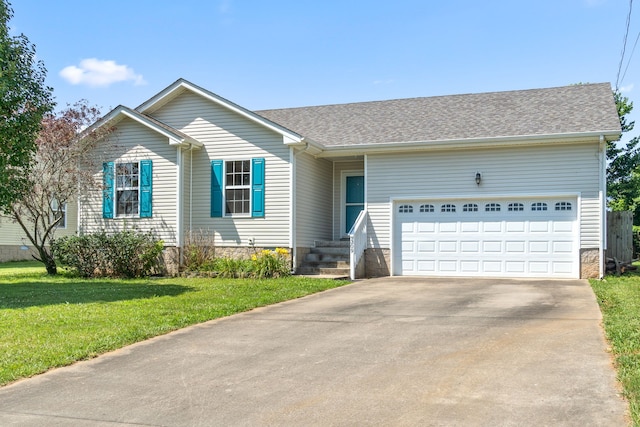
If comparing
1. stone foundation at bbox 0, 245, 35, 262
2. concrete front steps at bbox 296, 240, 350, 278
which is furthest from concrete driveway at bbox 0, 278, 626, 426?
stone foundation at bbox 0, 245, 35, 262

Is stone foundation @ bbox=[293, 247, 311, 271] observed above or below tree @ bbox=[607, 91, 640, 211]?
below

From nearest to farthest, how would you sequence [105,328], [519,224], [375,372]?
[375,372], [105,328], [519,224]

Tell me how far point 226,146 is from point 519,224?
811cm

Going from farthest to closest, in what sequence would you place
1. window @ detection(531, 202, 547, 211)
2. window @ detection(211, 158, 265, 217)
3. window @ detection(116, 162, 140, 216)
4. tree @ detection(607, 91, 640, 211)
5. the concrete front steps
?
1. tree @ detection(607, 91, 640, 211)
2. window @ detection(116, 162, 140, 216)
3. window @ detection(211, 158, 265, 217)
4. the concrete front steps
5. window @ detection(531, 202, 547, 211)

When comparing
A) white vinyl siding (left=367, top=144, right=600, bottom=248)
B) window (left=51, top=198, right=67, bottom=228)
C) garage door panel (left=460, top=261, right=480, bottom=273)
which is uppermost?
white vinyl siding (left=367, top=144, right=600, bottom=248)

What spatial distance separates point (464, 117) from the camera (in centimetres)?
1680

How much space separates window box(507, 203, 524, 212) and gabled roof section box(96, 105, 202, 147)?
27.9 feet

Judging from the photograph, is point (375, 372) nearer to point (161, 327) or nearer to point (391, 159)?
point (161, 327)

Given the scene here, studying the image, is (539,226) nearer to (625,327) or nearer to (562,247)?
(562,247)

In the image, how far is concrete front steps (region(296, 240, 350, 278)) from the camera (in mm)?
15445

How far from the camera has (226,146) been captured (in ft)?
54.1

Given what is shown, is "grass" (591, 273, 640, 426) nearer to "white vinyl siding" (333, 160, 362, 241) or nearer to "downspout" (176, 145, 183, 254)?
"white vinyl siding" (333, 160, 362, 241)

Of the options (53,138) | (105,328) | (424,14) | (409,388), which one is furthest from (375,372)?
(53,138)

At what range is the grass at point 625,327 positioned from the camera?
504 centimetres
